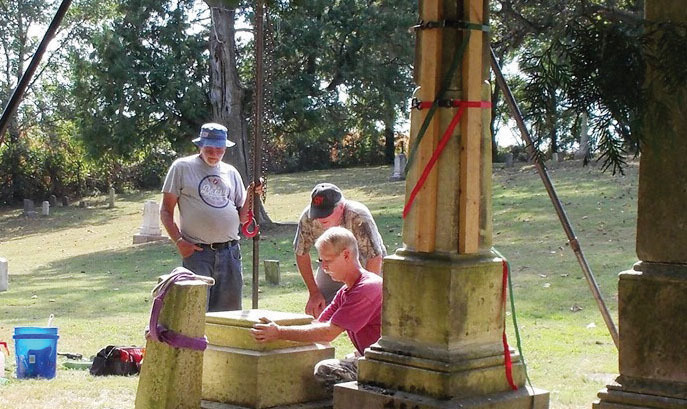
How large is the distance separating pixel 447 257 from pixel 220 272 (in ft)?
10.1

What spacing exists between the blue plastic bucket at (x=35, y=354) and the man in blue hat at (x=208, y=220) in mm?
1219

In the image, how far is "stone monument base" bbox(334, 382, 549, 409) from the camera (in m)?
4.86

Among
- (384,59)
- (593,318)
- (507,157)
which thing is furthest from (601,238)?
(507,157)

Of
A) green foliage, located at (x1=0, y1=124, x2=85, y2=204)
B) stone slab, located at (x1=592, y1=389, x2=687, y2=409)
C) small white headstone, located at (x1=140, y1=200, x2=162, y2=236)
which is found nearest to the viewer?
stone slab, located at (x1=592, y1=389, x2=687, y2=409)

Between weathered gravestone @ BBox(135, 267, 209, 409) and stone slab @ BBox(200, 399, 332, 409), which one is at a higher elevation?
weathered gravestone @ BBox(135, 267, 209, 409)

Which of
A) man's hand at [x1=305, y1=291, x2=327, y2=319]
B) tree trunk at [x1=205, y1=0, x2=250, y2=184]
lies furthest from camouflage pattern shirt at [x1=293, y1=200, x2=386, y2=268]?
tree trunk at [x1=205, y1=0, x2=250, y2=184]

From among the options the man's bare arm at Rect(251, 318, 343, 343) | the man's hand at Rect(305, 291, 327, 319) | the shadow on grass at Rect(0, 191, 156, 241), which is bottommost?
the shadow on grass at Rect(0, 191, 156, 241)

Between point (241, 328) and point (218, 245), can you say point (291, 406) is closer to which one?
point (241, 328)

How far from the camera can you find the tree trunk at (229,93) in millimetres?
22297

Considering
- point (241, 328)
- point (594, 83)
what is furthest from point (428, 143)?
point (241, 328)

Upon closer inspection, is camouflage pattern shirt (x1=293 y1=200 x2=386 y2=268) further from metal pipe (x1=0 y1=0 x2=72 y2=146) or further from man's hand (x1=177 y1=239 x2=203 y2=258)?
metal pipe (x1=0 y1=0 x2=72 y2=146)

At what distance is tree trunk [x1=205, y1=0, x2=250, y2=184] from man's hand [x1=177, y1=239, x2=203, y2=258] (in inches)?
580

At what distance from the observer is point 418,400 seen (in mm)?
4895

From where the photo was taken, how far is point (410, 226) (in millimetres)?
Answer: 5168
